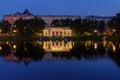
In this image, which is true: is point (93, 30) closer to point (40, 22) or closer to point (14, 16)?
point (40, 22)

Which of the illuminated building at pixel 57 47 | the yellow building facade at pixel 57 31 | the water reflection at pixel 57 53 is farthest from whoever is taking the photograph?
the yellow building facade at pixel 57 31

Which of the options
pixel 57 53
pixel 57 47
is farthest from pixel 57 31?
pixel 57 53

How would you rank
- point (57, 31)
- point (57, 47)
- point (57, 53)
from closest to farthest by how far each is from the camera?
point (57, 53)
point (57, 47)
point (57, 31)

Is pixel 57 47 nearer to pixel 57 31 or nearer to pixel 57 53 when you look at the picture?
pixel 57 53

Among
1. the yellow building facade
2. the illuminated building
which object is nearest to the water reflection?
the illuminated building

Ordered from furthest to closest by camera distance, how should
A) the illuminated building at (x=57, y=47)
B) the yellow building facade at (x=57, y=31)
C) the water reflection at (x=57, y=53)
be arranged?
1. the yellow building facade at (x=57, y=31)
2. the illuminated building at (x=57, y=47)
3. the water reflection at (x=57, y=53)

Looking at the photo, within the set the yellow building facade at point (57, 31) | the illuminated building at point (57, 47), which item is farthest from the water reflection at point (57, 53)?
the yellow building facade at point (57, 31)

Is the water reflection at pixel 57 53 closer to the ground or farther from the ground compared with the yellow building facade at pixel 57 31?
closer to the ground

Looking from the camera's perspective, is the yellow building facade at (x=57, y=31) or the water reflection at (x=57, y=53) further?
the yellow building facade at (x=57, y=31)

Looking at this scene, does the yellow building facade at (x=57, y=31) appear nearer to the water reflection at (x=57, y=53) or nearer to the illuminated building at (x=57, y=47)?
the illuminated building at (x=57, y=47)

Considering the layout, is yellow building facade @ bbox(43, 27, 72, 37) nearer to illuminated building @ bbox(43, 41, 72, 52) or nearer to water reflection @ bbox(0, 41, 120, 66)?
illuminated building @ bbox(43, 41, 72, 52)

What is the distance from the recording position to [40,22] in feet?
252

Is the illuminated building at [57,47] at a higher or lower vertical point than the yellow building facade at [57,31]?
lower

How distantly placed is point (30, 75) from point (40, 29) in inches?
2397
